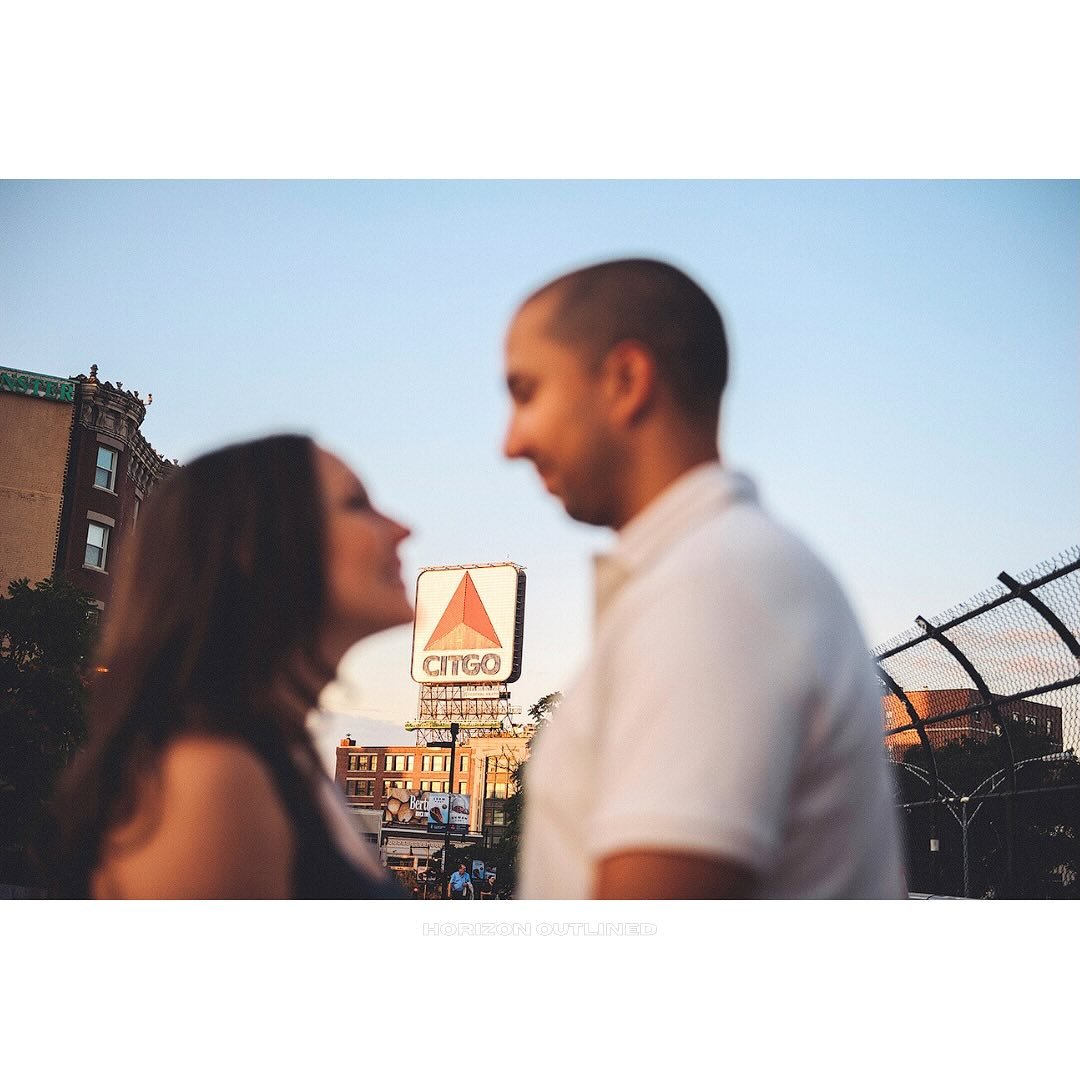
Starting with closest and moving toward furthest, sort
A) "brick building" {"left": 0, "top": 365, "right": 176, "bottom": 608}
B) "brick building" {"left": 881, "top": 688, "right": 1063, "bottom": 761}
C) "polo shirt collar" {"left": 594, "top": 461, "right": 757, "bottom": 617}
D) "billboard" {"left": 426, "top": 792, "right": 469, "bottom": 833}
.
A: "polo shirt collar" {"left": 594, "top": 461, "right": 757, "bottom": 617}, "billboard" {"left": 426, "top": 792, "right": 469, "bottom": 833}, "brick building" {"left": 0, "top": 365, "right": 176, "bottom": 608}, "brick building" {"left": 881, "top": 688, "right": 1063, "bottom": 761}

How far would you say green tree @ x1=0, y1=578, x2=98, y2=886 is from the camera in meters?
8.69

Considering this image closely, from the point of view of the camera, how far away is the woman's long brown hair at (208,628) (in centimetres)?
215

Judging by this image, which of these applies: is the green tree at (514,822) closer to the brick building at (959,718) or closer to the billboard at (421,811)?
the billboard at (421,811)

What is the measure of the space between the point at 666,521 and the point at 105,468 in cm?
580

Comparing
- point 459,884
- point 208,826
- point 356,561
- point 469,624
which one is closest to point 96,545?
point 469,624

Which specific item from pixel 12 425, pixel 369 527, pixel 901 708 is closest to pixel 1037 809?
pixel 901 708

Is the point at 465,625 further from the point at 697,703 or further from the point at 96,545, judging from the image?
the point at 697,703

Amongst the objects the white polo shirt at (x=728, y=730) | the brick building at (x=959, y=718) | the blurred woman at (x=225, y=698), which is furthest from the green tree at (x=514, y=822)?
the white polo shirt at (x=728, y=730)

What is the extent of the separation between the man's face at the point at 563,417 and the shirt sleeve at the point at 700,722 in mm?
475

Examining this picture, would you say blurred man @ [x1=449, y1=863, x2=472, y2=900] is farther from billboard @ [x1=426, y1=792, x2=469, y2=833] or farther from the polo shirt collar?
the polo shirt collar

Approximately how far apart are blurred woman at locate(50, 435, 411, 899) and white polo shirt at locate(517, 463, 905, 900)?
1.72ft

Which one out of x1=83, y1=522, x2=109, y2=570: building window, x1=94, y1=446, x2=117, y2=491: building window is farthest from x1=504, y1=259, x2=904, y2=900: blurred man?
x1=83, y1=522, x2=109, y2=570: building window

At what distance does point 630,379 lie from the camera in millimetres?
2199

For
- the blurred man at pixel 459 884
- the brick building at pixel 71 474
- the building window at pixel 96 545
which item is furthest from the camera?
the building window at pixel 96 545
